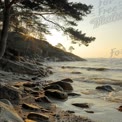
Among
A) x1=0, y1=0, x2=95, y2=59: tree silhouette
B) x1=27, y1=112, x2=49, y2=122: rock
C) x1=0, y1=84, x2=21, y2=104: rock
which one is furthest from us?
x1=0, y1=0, x2=95, y2=59: tree silhouette

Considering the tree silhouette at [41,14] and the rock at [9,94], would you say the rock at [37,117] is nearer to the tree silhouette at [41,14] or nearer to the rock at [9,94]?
the rock at [9,94]

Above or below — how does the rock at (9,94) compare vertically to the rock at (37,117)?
above

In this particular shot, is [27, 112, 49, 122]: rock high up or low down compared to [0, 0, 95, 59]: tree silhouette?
down

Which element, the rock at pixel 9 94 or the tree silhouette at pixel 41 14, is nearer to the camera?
the rock at pixel 9 94

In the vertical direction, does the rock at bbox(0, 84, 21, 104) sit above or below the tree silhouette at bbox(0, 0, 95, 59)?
below

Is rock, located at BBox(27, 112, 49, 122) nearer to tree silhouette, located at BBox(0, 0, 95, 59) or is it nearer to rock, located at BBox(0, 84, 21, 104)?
rock, located at BBox(0, 84, 21, 104)

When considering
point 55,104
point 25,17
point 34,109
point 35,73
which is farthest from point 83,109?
point 35,73

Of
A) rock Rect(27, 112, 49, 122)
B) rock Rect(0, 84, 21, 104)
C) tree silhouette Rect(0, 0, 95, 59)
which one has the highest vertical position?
tree silhouette Rect(0, 0, 95, 59)

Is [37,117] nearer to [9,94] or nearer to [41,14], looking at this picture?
[9,94]

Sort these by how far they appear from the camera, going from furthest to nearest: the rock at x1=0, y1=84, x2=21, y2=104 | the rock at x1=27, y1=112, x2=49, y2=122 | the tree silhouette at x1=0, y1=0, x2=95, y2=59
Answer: the tree silhouette at x1=0, y1=0, x2=95, y2=59 < the rock at x1=0, y1=84, x2=21, y2=104 < the rock at x1=27, y1=112, x2=49, y2=122

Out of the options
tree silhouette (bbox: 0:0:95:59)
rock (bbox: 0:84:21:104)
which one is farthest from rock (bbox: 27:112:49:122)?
tree silhouette (bbox: 0:0:95:59)

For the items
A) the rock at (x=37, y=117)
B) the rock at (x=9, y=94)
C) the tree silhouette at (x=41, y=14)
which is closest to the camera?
the rock at (x=37, y=117)

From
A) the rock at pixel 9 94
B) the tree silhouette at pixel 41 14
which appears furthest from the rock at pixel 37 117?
the tree silhouette at pixel 41 14

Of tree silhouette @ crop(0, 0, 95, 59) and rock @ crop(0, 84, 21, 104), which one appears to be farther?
tree silhouette @ crop(0, 0, 95, 59)
